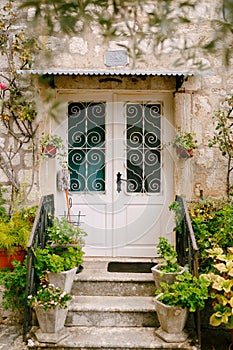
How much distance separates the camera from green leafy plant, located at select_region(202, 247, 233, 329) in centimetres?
373

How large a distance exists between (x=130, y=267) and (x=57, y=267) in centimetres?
109

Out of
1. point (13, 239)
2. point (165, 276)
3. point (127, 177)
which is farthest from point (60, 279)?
point (127, 177)

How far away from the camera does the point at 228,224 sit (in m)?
4.44

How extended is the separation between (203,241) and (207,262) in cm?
22

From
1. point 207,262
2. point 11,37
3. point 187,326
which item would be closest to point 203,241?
point 207,262

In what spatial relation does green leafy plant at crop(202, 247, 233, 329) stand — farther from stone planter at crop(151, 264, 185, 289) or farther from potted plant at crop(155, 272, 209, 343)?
stone planter at crop(151, 264, 185, 289)

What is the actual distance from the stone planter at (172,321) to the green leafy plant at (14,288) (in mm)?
1279

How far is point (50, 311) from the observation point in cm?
375

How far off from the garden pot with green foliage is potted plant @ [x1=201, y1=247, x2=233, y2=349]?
1.20 m

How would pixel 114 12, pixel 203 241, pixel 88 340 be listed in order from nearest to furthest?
pixel 114 12, pixel 88 340, pixel 203 241

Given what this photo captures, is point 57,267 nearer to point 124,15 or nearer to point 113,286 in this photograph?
point 113,286

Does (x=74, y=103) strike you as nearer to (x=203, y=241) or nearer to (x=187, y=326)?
(x=203, y=241)

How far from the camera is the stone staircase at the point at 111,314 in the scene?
3734 millimetres

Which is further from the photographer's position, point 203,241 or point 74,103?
point 74,103
